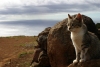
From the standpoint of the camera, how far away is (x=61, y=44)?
1077cm

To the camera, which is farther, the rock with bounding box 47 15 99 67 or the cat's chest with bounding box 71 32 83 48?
the rock with bounding box 47 15 99 67

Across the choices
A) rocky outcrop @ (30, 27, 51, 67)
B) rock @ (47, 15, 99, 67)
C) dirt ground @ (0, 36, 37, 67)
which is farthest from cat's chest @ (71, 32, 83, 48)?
dirt ground @ (0, 36, 37, 67)

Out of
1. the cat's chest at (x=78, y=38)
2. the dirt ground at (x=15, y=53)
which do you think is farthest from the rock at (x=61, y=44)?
the dirt ground at (x=15, y=53)

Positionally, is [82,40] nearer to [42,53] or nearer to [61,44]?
[61,44]

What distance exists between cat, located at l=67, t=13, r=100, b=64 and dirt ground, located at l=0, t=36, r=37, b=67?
6875 mm

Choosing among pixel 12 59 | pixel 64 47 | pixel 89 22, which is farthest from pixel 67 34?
pixel 12 59

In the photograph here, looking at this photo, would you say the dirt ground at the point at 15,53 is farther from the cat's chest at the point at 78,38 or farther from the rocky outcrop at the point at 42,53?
the cat's chest at the point at 78,38

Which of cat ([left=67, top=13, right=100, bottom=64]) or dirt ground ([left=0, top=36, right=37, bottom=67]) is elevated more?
cat ([left=67, top=13, right=100, bottom=64])

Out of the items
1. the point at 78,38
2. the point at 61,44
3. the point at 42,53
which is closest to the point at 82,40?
the point at 78,38

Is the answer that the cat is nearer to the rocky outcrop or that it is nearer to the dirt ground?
the rocky outcrop

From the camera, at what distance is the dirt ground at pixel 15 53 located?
50.9ft

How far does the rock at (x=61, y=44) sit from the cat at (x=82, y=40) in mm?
2112

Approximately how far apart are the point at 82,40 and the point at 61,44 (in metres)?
2.66

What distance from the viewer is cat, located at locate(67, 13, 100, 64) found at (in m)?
8.08
